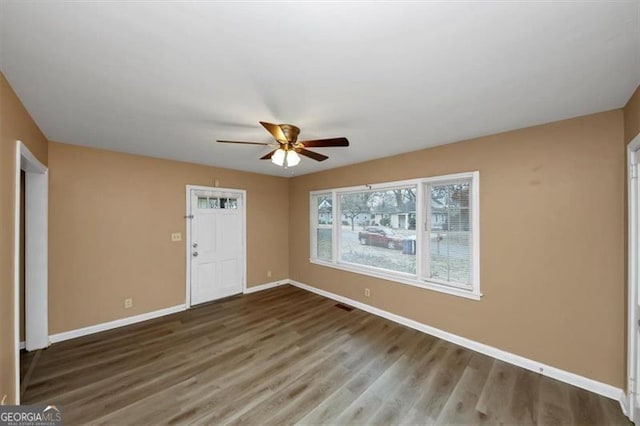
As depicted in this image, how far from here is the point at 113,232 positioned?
3.27 meters

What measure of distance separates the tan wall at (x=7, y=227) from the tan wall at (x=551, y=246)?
383 cm

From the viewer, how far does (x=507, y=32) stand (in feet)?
3.83

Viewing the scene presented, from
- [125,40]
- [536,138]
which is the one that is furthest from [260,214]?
[536,138]

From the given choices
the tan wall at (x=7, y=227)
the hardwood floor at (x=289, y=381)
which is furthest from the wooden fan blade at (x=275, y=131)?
the hardwood floor at (x=289, y=381)

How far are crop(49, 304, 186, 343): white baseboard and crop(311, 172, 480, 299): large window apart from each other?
2.57m

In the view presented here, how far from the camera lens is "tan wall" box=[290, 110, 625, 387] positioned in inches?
80.0

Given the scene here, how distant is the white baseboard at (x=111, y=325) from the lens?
2.89 metres

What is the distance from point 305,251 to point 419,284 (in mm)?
2417

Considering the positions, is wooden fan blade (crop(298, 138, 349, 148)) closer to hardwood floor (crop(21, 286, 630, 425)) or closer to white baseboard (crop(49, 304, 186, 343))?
hardwood floor (crop(21, 286, 630, 425))

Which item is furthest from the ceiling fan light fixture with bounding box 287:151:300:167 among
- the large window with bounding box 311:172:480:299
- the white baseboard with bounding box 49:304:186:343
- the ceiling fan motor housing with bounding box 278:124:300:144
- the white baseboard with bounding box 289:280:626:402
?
the white baseboard with bounding box 49:304:186:343

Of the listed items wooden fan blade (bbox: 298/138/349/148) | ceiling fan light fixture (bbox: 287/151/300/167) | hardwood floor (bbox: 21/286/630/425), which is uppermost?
wooden fan blade (bbox: 298/138/349/148)

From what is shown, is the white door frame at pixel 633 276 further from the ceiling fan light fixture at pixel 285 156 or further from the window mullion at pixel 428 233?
the ceiling fan light fixture at pixel 285 156

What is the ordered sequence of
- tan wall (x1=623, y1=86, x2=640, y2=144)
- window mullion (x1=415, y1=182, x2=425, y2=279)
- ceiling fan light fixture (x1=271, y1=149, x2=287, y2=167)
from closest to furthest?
1. tan wall (x1=623, y1=86, x2=640, y2=144)
2. ceiling fan light fixture (x1=271, y1=149, x2=287, y2=167)
3. window mullion (x1=415, y1=182, x2=425, y2=279)

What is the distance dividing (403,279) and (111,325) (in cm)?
404
